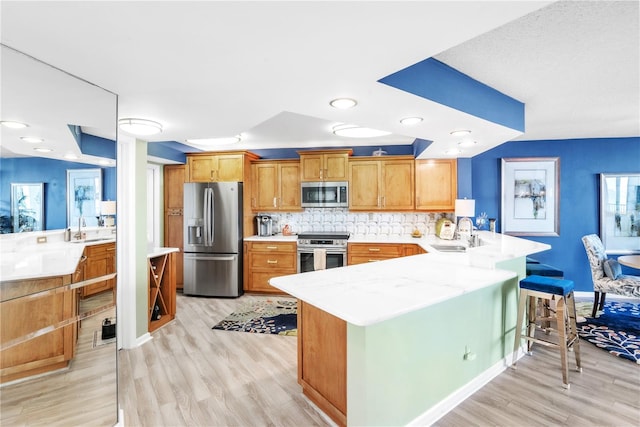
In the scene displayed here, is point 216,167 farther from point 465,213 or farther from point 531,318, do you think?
point 531,318

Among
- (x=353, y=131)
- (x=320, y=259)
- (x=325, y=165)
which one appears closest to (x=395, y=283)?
(x=353, y=131)

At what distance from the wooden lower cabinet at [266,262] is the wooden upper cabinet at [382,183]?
126cm

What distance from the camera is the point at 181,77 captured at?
1.66 m

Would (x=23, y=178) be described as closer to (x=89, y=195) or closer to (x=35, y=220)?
(x=35, y=220)

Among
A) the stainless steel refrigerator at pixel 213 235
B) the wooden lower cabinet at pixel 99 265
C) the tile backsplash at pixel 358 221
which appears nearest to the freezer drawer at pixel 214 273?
the stainless steel refrigerator at pixel 213 235

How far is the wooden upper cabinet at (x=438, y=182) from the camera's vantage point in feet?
15.2

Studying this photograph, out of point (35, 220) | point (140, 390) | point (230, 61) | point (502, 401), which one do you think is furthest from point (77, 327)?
point (502, 401)

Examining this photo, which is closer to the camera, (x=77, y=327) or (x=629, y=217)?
(x=77, y=327)

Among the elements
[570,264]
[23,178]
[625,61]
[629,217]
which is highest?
[625,61]

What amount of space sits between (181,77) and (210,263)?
340cm

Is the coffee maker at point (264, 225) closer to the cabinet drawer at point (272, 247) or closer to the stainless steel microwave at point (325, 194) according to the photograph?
the cabinet drawer at point (272, 247)

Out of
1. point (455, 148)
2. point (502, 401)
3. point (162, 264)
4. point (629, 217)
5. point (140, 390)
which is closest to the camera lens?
point (502, 401)

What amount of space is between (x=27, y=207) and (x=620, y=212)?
6.64m

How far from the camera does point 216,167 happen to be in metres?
4.76
